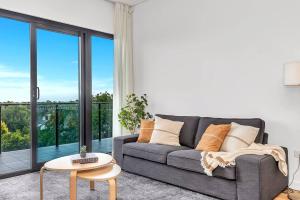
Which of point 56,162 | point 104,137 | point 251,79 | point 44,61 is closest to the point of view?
point 56,162

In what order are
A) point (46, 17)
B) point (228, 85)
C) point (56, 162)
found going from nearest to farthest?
point (56, 162), point (228, 85), point (46, 17)

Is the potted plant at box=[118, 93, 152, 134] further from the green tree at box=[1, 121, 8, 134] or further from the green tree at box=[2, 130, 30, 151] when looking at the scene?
the green tree at box=[1, 121, 8, 134]

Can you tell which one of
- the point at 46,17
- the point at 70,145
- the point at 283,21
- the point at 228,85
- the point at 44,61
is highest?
the point at 46,17

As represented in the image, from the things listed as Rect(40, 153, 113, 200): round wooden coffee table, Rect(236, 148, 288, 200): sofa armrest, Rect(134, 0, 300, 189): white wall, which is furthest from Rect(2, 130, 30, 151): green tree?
Rect(236, 148, 288, 200): sofa armrest

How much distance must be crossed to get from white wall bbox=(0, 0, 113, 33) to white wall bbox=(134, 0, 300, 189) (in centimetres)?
61

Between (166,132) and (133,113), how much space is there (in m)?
1.04

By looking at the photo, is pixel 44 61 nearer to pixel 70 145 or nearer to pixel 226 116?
pixel 70 145

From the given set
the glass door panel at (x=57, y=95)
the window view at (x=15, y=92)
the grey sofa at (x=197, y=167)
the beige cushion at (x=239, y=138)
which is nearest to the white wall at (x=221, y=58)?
the grey sofa at (x=197, y=167)

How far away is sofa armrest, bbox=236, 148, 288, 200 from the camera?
2.37m

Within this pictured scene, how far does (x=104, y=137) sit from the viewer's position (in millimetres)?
4805

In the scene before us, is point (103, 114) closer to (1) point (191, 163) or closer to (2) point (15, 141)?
(2) point (15, 141)

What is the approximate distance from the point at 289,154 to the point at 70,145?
3.37m

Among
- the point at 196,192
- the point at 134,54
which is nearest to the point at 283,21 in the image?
the point at 196,192

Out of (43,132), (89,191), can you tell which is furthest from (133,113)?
(89,191)
